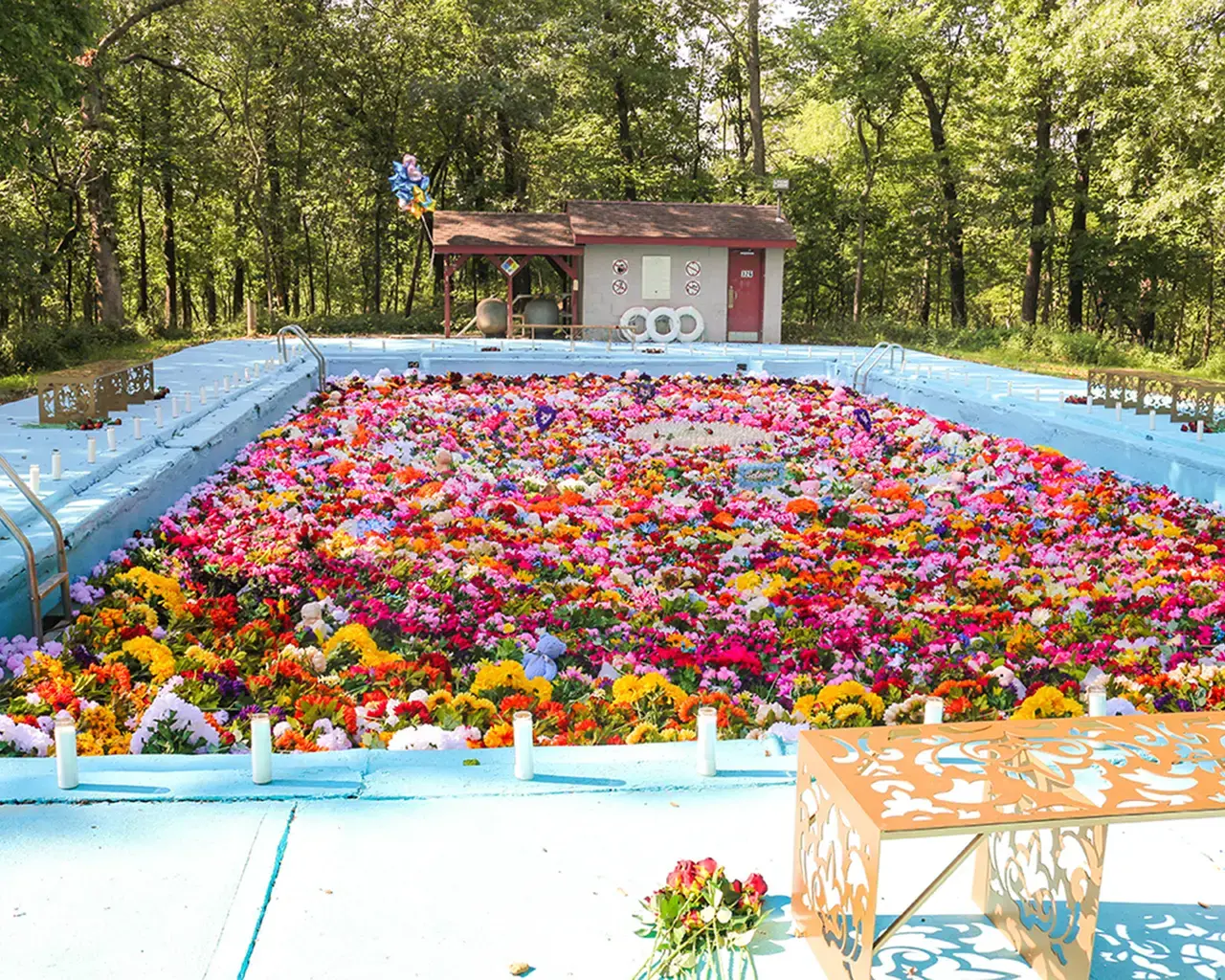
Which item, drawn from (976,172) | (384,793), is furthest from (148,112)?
(384,793)

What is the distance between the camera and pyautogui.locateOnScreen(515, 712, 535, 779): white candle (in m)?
3.02

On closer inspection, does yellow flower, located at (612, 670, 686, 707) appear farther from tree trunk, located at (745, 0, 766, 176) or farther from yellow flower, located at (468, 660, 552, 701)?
tree trunk, located at (745, 0, 766, 176)

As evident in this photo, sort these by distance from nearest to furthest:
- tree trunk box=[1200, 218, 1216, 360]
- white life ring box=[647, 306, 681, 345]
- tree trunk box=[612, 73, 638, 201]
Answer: white life ring box=[647, 306, 681, 345]
tree trunk box=[1200, 218, 1216, 360]
tree trunk box=[612, 73, 638, 201]

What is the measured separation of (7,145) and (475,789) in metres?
11.1

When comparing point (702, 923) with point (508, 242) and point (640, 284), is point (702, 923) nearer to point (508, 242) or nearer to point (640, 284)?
point (508, 242)

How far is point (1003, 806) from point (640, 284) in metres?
20.5

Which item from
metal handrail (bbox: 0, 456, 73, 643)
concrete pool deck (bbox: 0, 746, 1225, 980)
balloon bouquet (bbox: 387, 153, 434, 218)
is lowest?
concrete pool deck (bbox: 0, 746, 1225, 980)

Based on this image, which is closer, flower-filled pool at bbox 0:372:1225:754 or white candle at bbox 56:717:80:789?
white candle at bbox 56:717:80:789

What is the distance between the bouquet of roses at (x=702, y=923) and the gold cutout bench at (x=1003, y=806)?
0.13 metres

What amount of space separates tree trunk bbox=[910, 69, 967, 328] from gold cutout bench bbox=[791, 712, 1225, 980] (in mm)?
26663

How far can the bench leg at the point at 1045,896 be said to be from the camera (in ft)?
6.95

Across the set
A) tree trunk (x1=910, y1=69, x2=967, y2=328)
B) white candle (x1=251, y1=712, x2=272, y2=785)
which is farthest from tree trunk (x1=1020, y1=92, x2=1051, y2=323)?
white candle (x1=251, y1=712, x2=272, y2=785)

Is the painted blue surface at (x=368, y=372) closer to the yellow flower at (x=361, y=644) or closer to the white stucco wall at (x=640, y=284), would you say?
the yellow flower at (x=361, y=644)

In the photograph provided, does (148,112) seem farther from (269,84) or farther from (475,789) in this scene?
(475,789)
